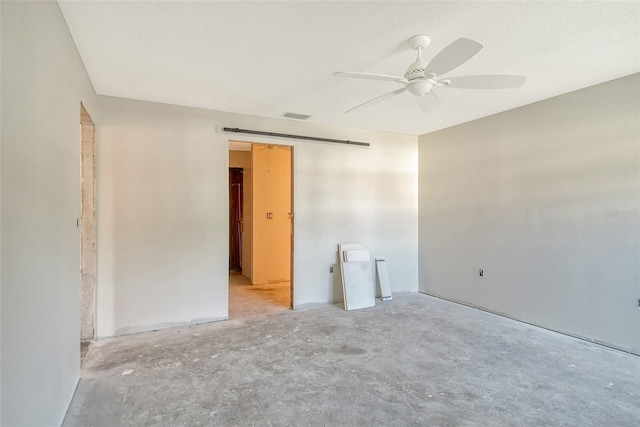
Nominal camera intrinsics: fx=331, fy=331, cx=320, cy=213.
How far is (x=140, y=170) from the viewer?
3.62 meters

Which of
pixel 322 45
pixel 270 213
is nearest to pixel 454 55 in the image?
pixel 322 45

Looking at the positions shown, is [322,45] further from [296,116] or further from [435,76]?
[296,116]

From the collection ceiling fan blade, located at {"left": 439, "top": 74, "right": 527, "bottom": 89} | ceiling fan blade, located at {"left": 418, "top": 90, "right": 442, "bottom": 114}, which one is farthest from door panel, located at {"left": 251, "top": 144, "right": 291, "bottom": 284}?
ceiling fan blade, located at {"left": 439, "top": 74, "right": 527, "bottom": 89}

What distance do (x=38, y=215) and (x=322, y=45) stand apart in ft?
6.61

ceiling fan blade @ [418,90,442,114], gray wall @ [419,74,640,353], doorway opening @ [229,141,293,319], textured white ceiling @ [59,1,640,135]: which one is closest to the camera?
textured white ceiling @ [59,1,640,135]

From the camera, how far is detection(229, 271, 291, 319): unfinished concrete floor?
430 cm

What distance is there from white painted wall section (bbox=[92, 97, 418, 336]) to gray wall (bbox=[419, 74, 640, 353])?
1.49 m

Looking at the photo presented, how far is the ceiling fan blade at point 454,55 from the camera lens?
71.4 inches

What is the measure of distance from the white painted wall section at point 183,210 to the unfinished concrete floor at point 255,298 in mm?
315

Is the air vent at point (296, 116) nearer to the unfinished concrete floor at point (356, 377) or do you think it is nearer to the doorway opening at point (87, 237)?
the doorway opening at point (87, 237)

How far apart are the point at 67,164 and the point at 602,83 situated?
179 inches

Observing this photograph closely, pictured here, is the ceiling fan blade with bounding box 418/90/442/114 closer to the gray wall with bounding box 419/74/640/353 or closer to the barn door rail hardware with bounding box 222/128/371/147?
the gray wall with bounding box 419/74/640/353

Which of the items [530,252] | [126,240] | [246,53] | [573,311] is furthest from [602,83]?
[126,240]

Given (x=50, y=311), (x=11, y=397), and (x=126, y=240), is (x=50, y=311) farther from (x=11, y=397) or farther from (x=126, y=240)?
(x=126, y=240)
